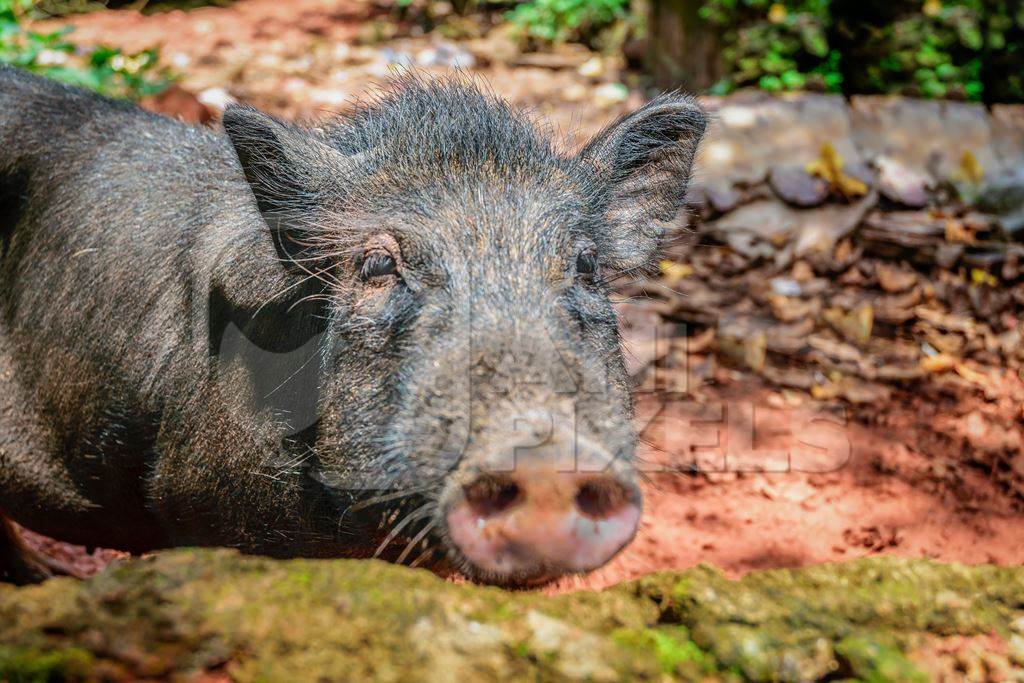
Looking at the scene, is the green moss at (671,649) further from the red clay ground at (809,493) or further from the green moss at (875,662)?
the red clay ground at (809,493)

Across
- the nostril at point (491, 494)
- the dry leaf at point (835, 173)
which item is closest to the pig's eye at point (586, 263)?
the nostril at point (491, 494)

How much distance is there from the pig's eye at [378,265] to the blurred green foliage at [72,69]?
139 inches

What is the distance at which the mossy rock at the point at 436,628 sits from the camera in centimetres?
165

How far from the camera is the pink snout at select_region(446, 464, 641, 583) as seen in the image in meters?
2.32

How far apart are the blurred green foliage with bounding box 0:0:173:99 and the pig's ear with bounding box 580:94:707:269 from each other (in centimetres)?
365

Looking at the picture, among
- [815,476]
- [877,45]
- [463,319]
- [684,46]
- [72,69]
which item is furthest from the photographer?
[684,46]

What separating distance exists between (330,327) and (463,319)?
2.09 feet

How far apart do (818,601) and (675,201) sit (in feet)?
8.00

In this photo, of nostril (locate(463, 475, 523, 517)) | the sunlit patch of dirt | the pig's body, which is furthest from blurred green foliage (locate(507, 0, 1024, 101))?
nostril (locate(463, 475, 523, 517))

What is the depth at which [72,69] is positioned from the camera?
7.50 meters

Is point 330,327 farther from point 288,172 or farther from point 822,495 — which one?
point 822,495

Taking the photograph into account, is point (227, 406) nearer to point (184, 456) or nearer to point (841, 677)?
point (184, 456)

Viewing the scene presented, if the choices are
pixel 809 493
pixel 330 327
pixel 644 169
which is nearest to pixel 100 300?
pixel 330 327

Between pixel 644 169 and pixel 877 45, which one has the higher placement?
pixel 877 45
